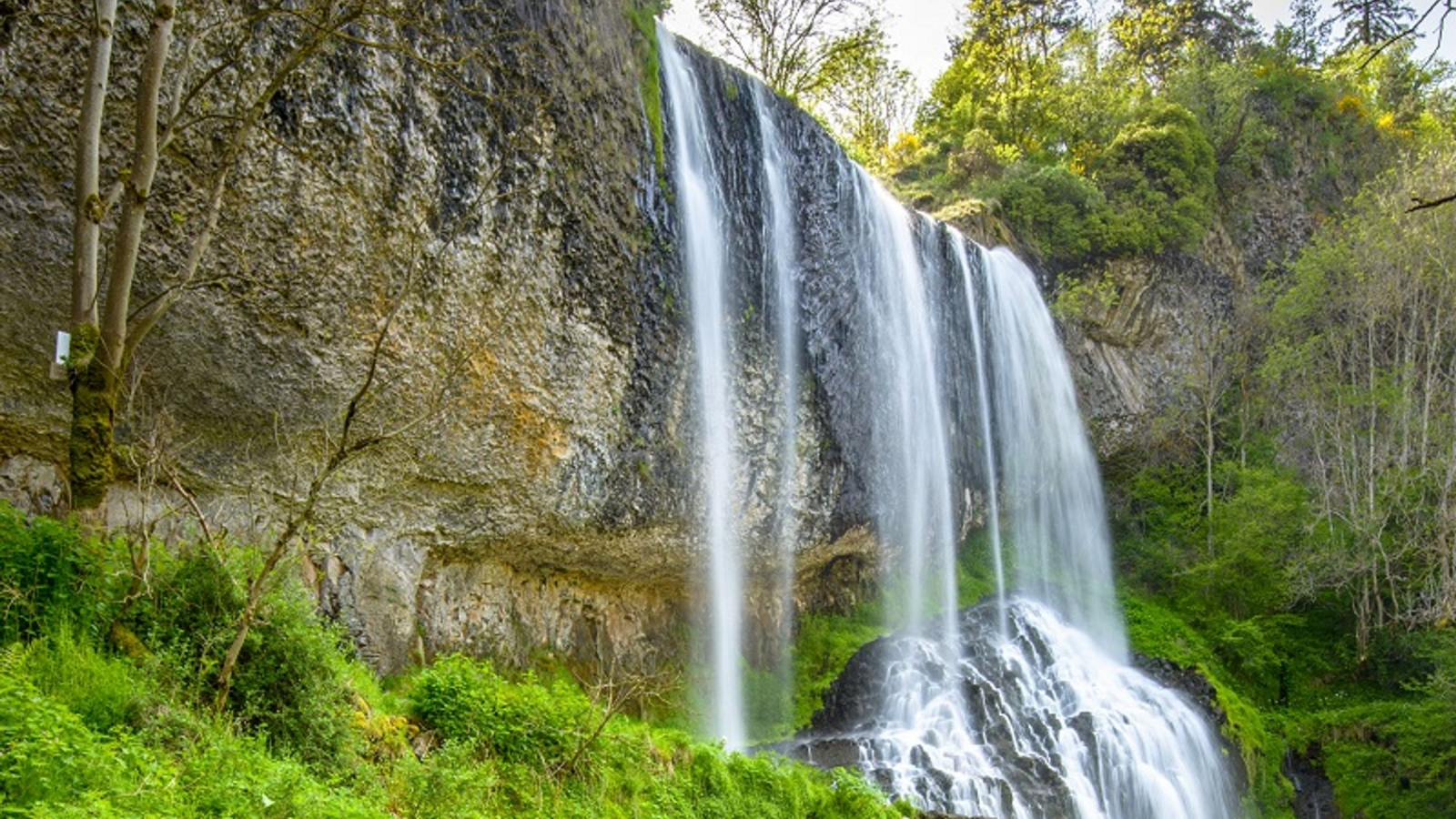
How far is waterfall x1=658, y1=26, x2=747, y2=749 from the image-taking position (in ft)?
42.2

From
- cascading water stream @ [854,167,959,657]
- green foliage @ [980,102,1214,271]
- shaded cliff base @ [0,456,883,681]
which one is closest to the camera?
shaded cliff base @ [0,456,883,681]

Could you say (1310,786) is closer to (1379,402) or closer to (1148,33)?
(1379,402)

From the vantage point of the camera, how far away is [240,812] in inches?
165

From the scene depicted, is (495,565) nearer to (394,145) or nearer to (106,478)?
(394,145)

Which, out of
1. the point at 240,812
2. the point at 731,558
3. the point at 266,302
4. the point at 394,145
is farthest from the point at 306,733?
the point at 731,558

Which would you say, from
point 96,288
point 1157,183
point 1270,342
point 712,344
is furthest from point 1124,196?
point 96,288

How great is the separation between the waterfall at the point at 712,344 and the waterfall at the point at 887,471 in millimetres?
35

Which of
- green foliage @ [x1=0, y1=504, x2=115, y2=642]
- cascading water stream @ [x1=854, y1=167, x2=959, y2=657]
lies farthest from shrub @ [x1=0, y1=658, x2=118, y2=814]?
cascading water stream @ [x1=854, y1=167, x2=959, y2=657]

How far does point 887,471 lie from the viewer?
54.3 ft

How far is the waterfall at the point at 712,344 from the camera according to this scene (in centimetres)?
1285

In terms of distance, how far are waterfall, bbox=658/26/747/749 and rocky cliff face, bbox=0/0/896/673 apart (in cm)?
39

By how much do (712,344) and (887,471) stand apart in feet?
16.2

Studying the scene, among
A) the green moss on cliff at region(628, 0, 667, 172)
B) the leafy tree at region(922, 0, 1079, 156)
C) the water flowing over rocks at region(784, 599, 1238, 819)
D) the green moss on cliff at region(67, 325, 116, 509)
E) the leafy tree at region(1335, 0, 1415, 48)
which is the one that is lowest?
the water flowing over rocks at region(784, 599, 1238, 819)

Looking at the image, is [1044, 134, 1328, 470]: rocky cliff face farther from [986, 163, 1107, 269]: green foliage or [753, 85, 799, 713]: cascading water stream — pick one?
[753, 85, 799, 713]: cascading water stream
